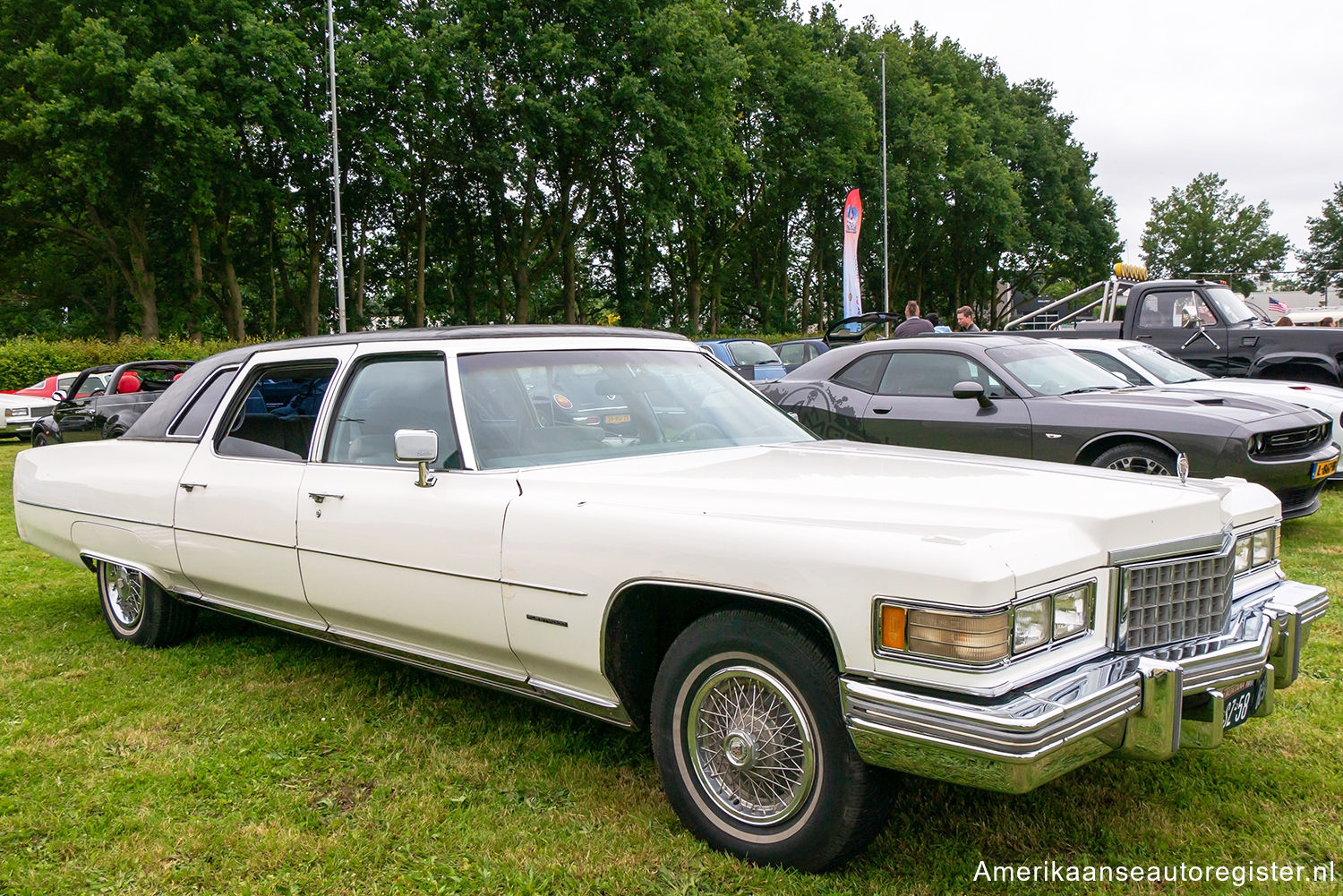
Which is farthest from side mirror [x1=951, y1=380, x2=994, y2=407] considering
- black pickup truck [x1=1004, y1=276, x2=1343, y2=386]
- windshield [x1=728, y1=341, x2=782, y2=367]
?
windshield [x1=728, y1=341, x2=782, y2=367]

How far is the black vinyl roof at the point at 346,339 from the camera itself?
13.3ft

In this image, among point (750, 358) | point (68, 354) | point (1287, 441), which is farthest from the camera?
point (68, 354)

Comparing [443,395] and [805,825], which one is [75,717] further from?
[805,825]

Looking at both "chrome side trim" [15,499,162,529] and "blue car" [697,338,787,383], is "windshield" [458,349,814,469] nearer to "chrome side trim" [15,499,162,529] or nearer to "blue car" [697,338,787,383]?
"chrome side trim" [15,499,162,529]

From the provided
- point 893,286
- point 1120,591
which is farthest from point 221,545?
point 893,286

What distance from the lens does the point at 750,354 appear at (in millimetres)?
20047

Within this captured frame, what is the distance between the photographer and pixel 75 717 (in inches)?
168

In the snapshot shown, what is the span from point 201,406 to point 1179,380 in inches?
314

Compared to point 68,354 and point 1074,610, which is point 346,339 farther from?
point 68,354

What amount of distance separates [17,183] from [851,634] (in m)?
28.6

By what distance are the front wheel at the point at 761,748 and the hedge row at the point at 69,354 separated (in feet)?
79.9

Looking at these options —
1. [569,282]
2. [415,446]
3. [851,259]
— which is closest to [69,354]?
[569,282]

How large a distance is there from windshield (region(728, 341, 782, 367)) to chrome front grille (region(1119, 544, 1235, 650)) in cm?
1658

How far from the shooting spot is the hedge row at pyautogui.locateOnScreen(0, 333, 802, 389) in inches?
970
